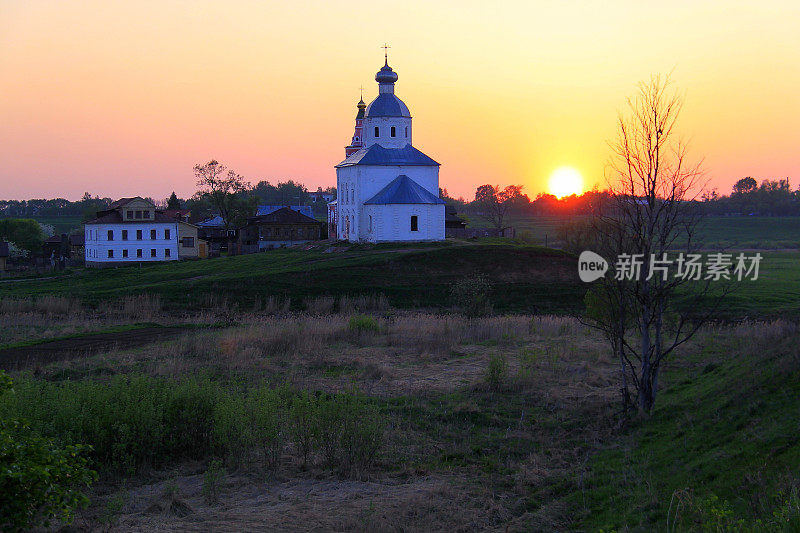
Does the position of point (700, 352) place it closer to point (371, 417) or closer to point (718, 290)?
point (371, 417)

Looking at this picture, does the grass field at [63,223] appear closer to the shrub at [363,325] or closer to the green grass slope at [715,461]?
the shrub at [363,325]

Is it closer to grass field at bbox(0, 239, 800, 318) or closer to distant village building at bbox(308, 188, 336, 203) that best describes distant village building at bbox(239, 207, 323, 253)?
grass field at bbox(0, 239, 800, 318)

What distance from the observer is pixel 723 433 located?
1009 cm

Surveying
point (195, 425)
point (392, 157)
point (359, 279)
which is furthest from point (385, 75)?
point (195, 425)

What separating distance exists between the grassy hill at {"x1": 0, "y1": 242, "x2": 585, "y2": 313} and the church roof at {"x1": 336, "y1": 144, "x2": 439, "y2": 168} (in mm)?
7643

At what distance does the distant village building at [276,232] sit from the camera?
2623 inches

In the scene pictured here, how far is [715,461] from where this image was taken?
907 centimetres

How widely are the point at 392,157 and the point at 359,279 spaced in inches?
692

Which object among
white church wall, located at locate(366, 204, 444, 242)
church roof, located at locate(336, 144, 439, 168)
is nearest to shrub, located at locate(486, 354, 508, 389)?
white church wall, located at locate(366, 204, 444, 242)

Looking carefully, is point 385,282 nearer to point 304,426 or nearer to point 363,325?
point 363,325

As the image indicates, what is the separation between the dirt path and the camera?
2042 cm

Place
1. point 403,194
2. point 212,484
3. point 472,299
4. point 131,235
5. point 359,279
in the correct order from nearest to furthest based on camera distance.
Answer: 1. point 212,484
2. point 472,299
3. point 359,279
4. point 403,194
5. point 131,235

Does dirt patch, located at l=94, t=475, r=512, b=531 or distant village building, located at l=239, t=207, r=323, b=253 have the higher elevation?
distant village building, located at l=239, t=207, r=323, b=253

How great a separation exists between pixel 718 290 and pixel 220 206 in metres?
59.1
